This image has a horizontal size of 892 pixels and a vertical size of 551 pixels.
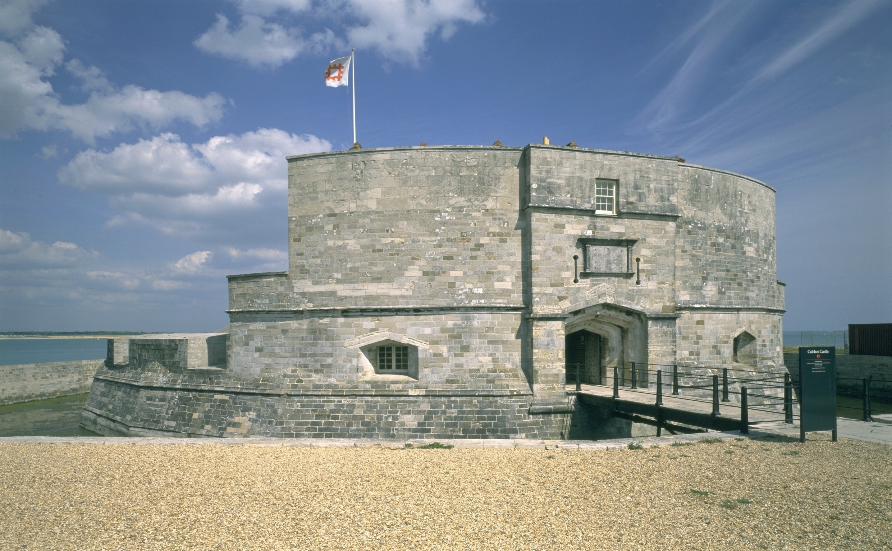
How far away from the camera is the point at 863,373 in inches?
851

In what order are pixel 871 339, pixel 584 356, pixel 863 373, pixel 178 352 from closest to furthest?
pixel 178 352 < pixel 584 356 < pixel 863 373 < pixel 871 339

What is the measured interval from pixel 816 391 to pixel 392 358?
9.37m

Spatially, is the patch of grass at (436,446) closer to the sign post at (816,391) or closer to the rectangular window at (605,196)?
the sign post at (816,391)

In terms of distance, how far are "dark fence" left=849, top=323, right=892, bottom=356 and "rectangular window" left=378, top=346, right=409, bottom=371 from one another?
22.3 metres

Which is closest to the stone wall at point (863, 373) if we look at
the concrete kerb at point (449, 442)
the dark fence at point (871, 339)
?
the dark fence at point (871, 339)

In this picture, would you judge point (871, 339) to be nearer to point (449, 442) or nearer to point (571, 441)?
point (571, 441)

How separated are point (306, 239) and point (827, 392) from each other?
39.3 ft

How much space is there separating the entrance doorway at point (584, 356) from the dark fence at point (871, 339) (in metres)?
16.4

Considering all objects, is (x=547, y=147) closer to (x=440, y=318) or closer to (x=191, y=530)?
(x=440, y=318)

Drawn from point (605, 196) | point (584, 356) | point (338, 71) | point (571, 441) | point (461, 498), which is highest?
point (338, 71)

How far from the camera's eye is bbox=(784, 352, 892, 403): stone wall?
20812 mm

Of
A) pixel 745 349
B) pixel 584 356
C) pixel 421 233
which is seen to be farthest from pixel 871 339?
pixel 421 233

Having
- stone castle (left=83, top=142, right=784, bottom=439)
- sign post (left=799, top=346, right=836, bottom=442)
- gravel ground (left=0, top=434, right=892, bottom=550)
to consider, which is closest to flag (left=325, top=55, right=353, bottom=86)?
stone castle (left=83, top=142, right=784, bottom=439)

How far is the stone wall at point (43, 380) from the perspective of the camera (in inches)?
840
